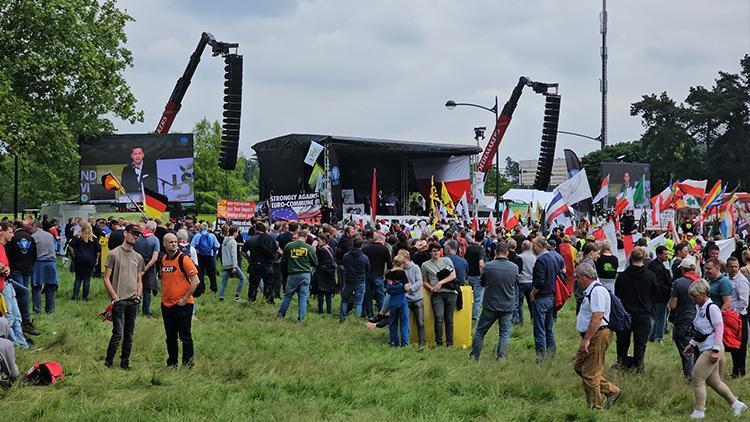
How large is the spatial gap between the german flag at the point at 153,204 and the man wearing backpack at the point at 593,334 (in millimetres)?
13162

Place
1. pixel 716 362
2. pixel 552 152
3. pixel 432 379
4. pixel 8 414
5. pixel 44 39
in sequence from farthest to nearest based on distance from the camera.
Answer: pixel 552 152 < pixel 44 39 < pixel 432 379 < pixel 716 362 < pixel 8 414

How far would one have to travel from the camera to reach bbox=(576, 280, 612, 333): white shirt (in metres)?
7.77

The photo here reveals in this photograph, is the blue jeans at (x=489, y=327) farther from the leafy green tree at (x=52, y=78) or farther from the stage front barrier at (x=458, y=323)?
the leafy green tree at (x=52, y=78)

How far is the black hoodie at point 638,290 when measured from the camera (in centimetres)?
979

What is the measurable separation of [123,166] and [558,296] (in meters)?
24.6

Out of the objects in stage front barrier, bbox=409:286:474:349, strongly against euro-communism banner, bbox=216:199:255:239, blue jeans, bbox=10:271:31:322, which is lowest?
stage front barrier, bbox=409:286:474:349

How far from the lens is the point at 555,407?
27.2 feet

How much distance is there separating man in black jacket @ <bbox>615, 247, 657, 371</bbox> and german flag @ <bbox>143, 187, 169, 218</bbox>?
40.4 feet

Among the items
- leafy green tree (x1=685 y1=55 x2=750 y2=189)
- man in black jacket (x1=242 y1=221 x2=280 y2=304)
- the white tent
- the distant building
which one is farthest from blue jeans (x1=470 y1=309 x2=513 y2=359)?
the distant building

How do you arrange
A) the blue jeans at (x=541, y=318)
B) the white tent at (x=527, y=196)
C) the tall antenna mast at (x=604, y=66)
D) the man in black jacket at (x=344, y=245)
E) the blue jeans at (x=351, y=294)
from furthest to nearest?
the tall antenna mast at (x=604, y=66), the white tent at (x=527, y=196), the man in black jacket at (x=344, y=245), the blue jeans at (x=351, y=294), the blue jeans at (x=541, y=318)

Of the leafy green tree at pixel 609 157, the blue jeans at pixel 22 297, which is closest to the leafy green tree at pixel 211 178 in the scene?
the leafy green tree at pixel 609 157

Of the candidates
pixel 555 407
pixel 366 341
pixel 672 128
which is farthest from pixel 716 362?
pixel 672 128

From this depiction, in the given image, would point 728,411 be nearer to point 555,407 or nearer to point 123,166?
point 555,407

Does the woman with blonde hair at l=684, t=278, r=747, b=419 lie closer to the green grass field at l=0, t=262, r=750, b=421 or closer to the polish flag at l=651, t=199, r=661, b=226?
the green grass field at l=0, t=262, r=750, b=421
